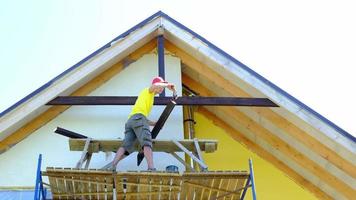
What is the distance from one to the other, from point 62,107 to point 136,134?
1.54 meters

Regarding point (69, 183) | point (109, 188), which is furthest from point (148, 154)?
point (69, 183)

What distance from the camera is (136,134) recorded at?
623cm

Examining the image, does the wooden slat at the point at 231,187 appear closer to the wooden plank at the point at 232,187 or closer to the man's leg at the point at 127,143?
the wooden plank at the point at 232,187

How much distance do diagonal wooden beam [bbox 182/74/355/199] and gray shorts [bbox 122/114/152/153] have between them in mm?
1845

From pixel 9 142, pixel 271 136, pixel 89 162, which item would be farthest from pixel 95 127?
pixel 271 136

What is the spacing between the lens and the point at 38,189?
19.5 feet

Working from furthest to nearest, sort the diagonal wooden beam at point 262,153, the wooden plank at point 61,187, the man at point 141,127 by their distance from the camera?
the diagonal wooden beam at point 262,153 < the man at point 141,127 < the wooden plank at point 61,187

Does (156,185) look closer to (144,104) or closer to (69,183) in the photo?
(69,183)

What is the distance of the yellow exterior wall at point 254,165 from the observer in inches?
298

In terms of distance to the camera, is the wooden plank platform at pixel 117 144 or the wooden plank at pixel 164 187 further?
the wooden plank platform at pixel 117 144

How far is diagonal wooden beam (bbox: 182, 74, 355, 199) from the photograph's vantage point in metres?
7.01

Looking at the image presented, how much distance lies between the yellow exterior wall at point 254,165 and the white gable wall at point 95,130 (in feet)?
3.10

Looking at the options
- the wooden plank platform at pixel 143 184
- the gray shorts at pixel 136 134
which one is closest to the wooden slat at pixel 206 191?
the wooden plank platform at pixel 143 184

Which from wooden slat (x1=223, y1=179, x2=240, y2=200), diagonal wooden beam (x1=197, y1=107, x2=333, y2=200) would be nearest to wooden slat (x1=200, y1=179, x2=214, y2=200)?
wooden slat (x1=223, y1=179, x2=240, y2=200)
